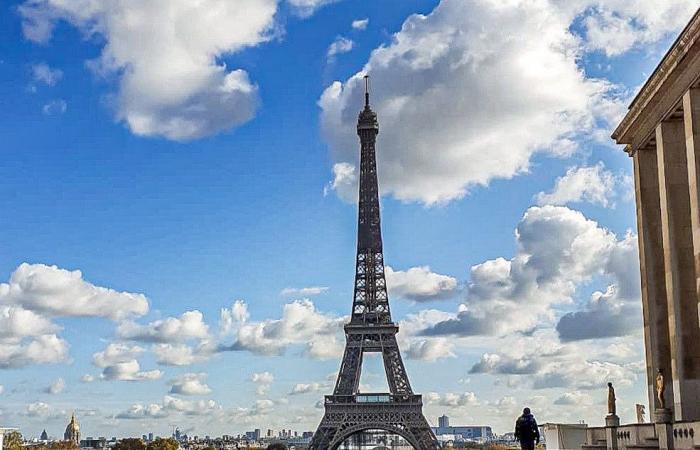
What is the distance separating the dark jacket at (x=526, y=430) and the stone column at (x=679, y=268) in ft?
32.9

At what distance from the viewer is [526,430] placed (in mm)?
29328

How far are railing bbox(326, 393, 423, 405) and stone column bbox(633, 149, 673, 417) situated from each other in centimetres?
6865

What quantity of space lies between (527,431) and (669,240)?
13.1 meters

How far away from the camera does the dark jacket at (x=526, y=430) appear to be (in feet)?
96.2

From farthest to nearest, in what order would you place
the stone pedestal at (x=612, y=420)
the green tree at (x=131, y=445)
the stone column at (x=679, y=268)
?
the green tree at (x=131, y=445)
the stone pedestal at (x=612, y=420)
the stone column at (x=679, y=268)

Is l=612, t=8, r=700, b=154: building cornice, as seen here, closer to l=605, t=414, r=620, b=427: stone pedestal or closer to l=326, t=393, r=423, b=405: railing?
l=605, t=414, r=620, b=427: stone pedestal

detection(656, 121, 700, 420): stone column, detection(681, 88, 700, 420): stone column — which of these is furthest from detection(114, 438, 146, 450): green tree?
detection(681, 88, 700, 420): stone column

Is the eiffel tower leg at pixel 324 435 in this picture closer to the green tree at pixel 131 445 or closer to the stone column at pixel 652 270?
the green tree at pixel 131 445

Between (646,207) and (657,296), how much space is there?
404 cm

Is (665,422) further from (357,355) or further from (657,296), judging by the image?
(357,355)

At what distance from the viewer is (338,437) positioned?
4358 inches

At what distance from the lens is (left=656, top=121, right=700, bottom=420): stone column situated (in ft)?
123

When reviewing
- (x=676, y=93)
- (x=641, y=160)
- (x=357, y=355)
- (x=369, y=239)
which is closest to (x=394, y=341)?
(x=357, y=355)

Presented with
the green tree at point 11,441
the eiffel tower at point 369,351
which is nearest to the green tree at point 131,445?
the green tree at point 11,441
